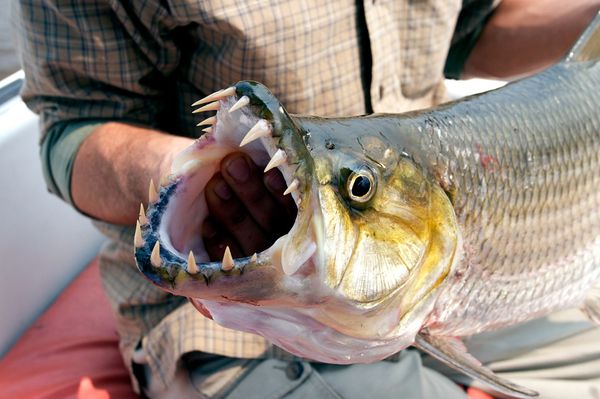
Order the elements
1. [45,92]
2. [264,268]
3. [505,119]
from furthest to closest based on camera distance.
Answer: [45,92], [505,119], [264,268]

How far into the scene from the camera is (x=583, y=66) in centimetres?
154

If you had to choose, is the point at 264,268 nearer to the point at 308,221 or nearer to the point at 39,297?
the point at 308,221

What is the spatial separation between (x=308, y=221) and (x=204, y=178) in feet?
0.82

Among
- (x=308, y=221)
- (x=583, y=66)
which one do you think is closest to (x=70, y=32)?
(x=308, y=221)

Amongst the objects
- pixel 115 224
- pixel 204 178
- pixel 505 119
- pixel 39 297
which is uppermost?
pixel 204 178

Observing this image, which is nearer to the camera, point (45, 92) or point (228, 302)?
point (228, 302)

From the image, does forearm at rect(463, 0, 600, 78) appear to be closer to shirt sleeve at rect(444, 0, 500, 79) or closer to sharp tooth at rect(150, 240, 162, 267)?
shirt sleeve at rect(444, 0, 500, 79)

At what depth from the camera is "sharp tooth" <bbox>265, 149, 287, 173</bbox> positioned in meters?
0.86

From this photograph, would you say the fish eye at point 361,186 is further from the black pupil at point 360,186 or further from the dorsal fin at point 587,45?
the dorsal fin at point 587,45

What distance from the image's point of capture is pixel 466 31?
2342 millimetres

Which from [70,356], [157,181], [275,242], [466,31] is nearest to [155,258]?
[275,242]

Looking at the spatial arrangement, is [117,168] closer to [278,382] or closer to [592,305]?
[278,382]

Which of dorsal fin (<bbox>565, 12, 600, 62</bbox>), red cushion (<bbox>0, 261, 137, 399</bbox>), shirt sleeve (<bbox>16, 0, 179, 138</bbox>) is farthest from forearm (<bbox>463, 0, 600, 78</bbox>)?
red cushion (<bbox>0, 261, 137, 399</bbox>)

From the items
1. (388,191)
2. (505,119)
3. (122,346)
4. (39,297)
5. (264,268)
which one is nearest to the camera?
(264,268)
